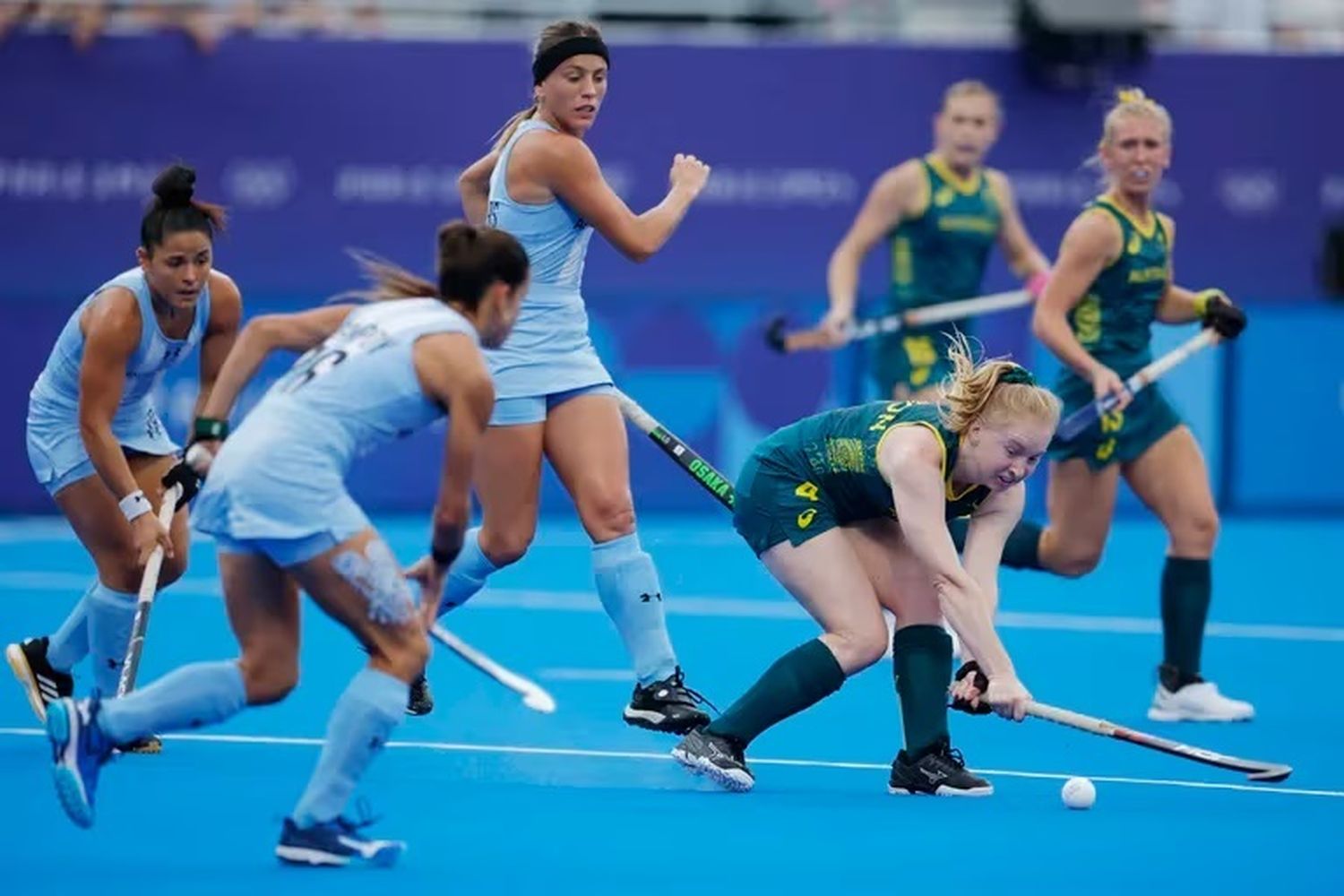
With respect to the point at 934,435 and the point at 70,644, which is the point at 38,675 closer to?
the point at 70,644

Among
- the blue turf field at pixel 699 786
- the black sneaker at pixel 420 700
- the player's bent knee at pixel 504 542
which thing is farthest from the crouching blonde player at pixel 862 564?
the black sneaker at pixel 420 700

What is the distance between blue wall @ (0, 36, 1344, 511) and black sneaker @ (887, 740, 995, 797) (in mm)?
7306

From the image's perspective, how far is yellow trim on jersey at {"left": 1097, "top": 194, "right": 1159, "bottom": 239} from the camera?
842 cm

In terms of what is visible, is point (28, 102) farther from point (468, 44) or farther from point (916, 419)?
point (916, 419)

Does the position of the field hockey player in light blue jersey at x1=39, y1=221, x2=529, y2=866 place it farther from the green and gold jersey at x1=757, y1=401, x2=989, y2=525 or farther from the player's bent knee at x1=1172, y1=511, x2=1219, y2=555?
the player's bent knee at x1=1172, y1=511, x2=1219, y2=555

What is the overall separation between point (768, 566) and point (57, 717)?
6.82 ft

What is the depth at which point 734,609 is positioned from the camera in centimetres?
1079

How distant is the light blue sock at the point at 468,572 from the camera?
24.7 feet

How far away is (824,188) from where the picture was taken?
616 inches

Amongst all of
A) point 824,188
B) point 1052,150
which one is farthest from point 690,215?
point 1052,150

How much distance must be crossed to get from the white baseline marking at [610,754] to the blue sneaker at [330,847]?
5.67 feet

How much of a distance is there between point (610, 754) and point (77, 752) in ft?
6.87

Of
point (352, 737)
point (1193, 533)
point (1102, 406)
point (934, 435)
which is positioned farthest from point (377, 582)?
point (1193, 533)

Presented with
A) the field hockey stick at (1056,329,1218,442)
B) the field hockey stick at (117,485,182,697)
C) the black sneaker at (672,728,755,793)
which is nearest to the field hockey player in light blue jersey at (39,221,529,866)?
the field hockey stick at (117,485,182,697)
